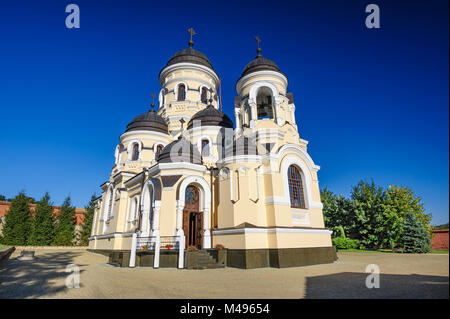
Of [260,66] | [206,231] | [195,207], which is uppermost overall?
[260,66]

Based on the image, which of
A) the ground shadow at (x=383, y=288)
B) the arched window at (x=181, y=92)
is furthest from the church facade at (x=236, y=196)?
the ground shadow at (x=383, y=288)

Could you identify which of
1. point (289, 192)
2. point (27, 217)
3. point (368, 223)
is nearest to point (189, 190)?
point (289, 192)

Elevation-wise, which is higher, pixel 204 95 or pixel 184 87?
pixel 184 87

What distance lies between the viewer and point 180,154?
1466cm

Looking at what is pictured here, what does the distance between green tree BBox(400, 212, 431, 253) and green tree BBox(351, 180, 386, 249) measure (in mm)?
4023

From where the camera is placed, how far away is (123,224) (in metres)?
17.5

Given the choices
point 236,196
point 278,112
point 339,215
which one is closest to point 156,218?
point 236,196

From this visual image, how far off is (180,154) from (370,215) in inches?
738

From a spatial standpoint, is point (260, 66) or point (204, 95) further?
point (204, 95)

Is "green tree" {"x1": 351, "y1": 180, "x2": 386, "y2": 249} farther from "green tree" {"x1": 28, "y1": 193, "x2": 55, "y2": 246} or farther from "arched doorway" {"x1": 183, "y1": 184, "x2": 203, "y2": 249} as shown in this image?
"green tree" {"x1": 28, "y1": 193, "x2": 55, "y2": 246}

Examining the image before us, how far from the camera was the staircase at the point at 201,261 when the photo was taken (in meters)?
10.5

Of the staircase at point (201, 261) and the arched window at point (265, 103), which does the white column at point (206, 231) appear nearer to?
the staircase at point (201, 261)

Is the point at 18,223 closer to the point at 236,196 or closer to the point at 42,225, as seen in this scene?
the point at 42,225

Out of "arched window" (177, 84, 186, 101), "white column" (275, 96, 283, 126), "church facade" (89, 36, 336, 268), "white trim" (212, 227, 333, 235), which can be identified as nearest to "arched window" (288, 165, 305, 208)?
"church facade" (89, 36, 336, 268)
